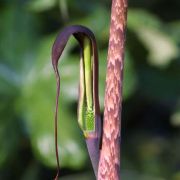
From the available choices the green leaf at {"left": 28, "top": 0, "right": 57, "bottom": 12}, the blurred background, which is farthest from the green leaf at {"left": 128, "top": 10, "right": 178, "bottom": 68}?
the green leaf at {"left": 28, "top": 0, "right": 57, "bottom": 12}

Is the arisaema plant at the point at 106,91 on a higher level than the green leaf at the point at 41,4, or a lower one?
lower

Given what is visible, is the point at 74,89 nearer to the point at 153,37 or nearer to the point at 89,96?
the point at 153,37

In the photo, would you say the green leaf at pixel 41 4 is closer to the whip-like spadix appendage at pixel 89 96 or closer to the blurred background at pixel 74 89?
the blurred background at pixel 74 89

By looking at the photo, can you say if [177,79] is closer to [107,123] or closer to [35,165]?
[35,165]

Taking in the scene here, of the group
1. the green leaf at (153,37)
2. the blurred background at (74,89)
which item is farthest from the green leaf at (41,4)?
the green leaf at (153,37)

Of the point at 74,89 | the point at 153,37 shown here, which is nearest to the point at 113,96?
the point at 74,89

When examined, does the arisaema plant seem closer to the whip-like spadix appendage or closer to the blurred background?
the whip-like spadix appendage

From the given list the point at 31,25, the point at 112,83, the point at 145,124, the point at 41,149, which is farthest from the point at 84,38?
the point at 145,124
